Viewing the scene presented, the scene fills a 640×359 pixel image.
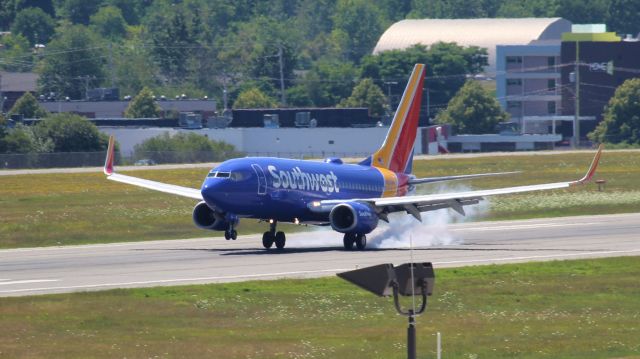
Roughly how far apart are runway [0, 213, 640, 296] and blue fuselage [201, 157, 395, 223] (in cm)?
169

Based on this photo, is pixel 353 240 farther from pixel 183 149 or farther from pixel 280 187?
pixel 183 149

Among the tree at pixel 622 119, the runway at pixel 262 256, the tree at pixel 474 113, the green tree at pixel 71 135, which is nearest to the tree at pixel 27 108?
the green tree at pixel 71 135

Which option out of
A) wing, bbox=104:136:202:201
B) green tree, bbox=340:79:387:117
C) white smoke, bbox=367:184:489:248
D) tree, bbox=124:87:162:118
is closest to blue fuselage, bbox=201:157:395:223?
white smoke, bbox=367:184:489:248

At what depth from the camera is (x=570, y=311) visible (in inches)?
1642

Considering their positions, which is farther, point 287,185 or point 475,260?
point 287,185

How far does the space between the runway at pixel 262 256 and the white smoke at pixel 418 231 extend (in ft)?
0.83

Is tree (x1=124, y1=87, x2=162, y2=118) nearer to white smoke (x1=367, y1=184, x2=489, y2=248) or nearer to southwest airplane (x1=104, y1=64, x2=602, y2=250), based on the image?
white smoke (x1=367, y1=184, x2=489, y2=248)

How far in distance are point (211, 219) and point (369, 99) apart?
135349mm

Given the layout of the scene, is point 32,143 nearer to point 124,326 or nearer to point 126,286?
point 126,286

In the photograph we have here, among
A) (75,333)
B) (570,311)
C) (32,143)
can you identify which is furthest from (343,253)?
(32,143)

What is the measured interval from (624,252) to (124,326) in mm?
25396

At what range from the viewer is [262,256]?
192 ft

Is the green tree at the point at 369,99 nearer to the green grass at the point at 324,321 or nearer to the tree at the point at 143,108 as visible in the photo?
the tree at the point at 143,108

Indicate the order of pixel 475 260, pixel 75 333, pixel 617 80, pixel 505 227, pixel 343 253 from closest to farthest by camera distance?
pixel 75 333
pixel 475 260
pixel 343 253
pixel 505 227
pixel 617 80
